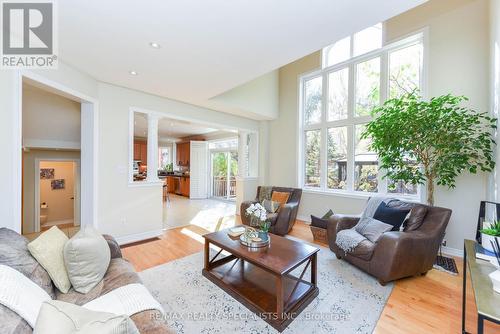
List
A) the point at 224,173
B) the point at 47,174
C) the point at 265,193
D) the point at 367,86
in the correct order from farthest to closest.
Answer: the point at 224,173
the point at 47,174
the point at 265,193
the point at 367,86

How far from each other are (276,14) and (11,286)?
8.23 feet

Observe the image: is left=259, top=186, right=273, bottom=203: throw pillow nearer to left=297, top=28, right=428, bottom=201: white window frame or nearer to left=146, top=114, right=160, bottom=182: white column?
left=297, top=28, right=428, bottom=201: white window frame

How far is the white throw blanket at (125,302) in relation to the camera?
1.23m

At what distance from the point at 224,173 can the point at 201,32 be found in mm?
6240

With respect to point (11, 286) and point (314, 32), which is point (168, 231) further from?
point (314, 32)

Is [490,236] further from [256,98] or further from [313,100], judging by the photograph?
[256,98]

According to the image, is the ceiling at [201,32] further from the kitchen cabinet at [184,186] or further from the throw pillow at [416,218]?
the kitchen cabinet at [184,186]

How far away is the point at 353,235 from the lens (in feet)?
8.52

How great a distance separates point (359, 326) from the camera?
1745 mm

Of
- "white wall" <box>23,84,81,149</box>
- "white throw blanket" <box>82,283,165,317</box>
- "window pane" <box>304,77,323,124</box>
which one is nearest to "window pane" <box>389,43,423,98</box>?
"window pane" <box>304,77,323,124</box>

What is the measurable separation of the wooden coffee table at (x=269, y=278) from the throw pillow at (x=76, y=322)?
1253 mm

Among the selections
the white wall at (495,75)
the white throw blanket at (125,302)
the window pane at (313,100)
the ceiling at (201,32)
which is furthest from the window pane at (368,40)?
the white throw blanket at (125,302)

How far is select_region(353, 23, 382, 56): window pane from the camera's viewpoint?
392cm

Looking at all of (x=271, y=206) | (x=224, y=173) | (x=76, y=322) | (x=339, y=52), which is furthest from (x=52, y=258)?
(x=224, y=173)
